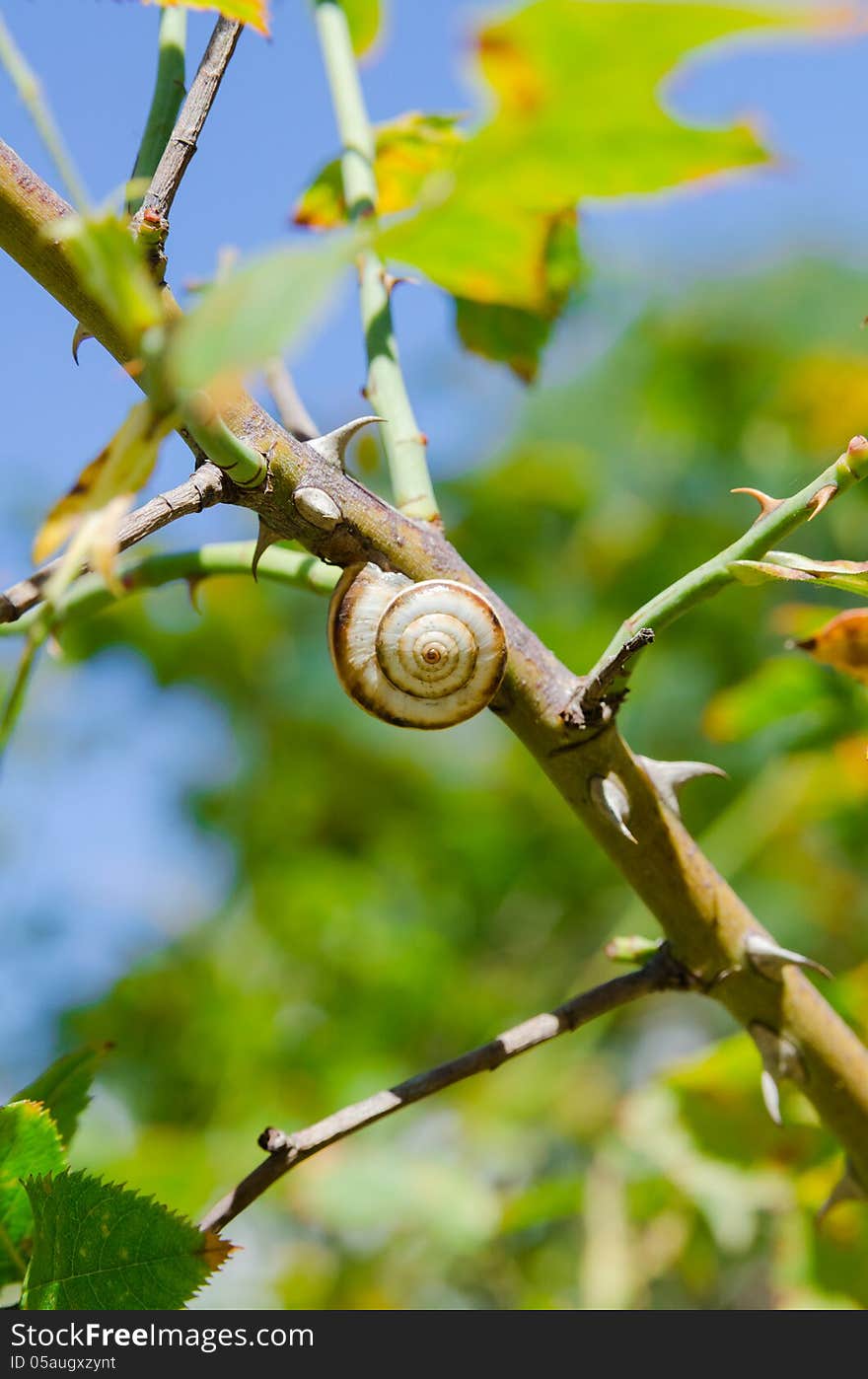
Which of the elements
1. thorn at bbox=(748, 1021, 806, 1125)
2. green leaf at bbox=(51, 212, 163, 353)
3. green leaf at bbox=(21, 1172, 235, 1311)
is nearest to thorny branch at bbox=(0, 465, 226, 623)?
green leaf at bbox=(51, 212, 163, 353)

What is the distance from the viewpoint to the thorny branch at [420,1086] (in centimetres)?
43

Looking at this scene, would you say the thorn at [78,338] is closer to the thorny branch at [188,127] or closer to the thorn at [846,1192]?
the thorny branch at [188,127]

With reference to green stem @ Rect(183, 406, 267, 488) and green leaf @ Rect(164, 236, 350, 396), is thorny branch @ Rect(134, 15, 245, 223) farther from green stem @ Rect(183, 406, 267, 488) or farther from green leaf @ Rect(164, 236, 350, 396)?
green leaf @ Rect(164, 236, 350, 396)

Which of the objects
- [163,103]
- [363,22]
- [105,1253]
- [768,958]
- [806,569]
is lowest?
[105,1253]

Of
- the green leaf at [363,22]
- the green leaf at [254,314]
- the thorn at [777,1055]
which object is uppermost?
the green leaf at [363,22]

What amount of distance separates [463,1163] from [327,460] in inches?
43.2

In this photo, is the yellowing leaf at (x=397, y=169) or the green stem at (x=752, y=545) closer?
the green stem at (x=752, y=545)

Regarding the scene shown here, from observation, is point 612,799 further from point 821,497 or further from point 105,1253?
point 105,1253

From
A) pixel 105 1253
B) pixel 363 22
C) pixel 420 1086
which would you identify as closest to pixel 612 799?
pixel 420 1086

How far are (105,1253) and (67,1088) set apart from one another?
0.10 metres

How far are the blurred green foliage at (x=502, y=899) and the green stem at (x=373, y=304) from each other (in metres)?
0.50

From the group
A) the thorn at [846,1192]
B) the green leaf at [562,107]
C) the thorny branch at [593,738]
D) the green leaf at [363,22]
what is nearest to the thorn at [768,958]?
the thorny branch at [593,738]

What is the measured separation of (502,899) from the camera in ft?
5.57

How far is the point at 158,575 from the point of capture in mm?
536
